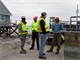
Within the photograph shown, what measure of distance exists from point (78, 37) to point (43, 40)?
169cm

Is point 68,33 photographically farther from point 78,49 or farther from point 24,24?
point 24,24

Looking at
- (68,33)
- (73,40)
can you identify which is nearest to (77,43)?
(73,40)

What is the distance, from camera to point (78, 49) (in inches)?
104

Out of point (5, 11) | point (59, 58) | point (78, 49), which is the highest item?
point (5, 11)

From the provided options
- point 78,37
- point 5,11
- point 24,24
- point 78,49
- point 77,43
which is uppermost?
point 5,11

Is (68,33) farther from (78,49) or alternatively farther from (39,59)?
(39,59)

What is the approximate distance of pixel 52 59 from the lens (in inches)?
156

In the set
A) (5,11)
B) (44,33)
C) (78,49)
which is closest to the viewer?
(78,49)

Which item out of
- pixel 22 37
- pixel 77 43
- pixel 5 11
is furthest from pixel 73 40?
pixel 5 11

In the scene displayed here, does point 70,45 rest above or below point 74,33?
below

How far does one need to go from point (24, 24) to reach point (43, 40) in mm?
1399

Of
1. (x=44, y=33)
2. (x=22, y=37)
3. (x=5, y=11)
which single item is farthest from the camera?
(x=5, y=11)

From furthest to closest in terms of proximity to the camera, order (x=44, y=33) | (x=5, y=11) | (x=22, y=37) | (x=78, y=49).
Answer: (x=5, y=11) → (x=22, y=37) → (x=44, y=33) → (x=78, y=49)

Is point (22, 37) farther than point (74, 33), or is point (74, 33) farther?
point (22, 37)
